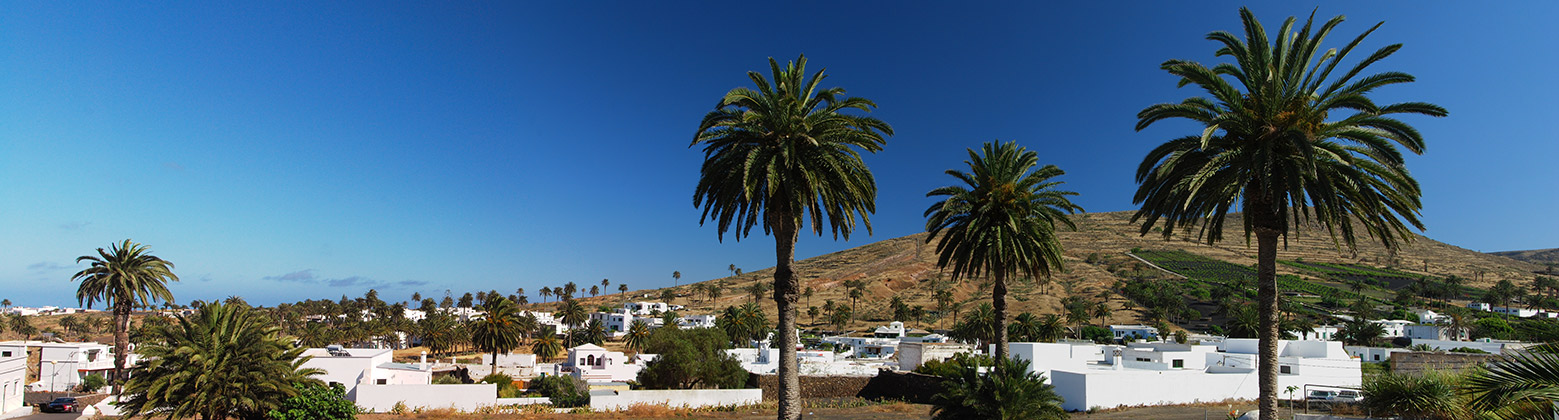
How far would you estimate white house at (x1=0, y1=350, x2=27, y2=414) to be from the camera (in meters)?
39.7

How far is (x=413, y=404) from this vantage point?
39250mm

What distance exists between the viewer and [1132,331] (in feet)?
321

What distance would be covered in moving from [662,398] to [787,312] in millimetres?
21471

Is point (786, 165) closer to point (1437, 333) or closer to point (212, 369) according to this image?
point (212, 369)

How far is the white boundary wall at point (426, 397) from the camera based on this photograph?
39.2m

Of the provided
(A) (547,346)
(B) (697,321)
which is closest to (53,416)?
(A) (547,346)

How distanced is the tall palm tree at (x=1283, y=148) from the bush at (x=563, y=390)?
34.8m

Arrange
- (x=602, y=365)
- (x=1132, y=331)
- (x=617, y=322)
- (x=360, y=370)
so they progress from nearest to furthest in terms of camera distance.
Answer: (x=360, y=370)
(x=602, y=365)
(x=1132, y=331)
(x=617, y=322)

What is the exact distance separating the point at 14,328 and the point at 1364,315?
186796 mm

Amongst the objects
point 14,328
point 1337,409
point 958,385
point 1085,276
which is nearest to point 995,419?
point 958,385

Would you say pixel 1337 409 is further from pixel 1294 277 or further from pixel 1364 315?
pixel 1294 277

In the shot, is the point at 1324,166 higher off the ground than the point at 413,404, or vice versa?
the point at 1324,166

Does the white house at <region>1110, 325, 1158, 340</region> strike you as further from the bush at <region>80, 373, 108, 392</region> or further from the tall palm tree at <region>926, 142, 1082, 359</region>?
the bush at <region>80, 373, 108, 392</region>

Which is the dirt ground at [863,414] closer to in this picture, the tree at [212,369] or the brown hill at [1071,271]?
the tree at [212,369]
